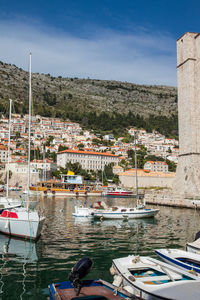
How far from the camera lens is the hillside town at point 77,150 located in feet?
203

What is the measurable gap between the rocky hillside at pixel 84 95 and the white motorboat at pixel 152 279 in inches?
4843

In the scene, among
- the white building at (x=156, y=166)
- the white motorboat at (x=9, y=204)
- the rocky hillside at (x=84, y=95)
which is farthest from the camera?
the rocky hillside at (x=84, y=95)

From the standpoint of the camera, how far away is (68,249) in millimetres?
10109

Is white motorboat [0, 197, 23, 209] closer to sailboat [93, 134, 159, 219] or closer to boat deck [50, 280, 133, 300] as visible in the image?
sailboat [93, 134, 159, 219]

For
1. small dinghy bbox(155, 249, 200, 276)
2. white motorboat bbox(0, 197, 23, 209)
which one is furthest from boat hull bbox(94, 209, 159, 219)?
small dinghy bbox(155, 249, 200, 276)

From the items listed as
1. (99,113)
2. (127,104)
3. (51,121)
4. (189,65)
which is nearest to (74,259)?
(189,65)

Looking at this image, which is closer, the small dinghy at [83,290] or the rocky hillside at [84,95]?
the small dinghy at [83,290]

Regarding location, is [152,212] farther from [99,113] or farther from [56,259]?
[99,113]

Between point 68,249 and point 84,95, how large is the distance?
148 meters

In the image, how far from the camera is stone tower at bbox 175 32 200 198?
28328mm

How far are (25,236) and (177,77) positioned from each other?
25964 mm

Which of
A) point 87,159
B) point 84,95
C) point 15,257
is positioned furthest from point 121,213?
point 84,95

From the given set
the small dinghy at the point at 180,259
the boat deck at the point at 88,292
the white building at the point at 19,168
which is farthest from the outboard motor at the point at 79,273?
the white building at the point at 19,168

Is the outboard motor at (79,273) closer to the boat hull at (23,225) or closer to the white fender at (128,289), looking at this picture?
the white fender at (128,289)
